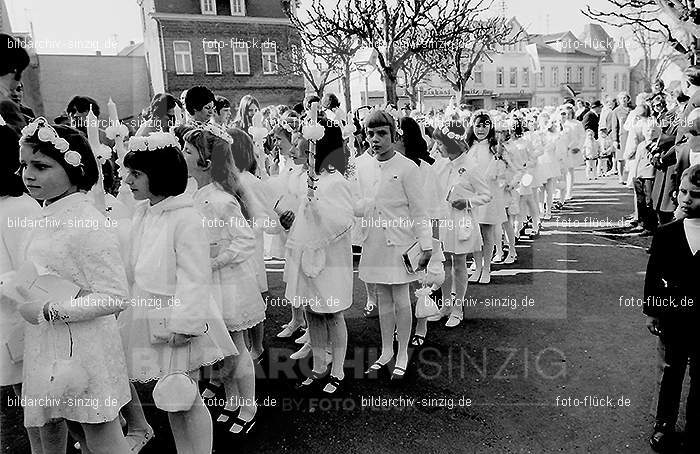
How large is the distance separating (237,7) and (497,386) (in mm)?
27555

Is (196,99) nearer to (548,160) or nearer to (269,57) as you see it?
(548,160)

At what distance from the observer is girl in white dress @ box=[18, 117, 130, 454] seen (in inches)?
92.7

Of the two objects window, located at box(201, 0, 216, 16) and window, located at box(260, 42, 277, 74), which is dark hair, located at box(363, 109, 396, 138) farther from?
window, located at box(201, 0, 216, 16)

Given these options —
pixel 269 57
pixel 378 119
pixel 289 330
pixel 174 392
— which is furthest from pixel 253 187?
pixel 269 57

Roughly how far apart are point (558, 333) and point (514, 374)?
100 cm

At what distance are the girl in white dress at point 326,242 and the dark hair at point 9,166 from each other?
5.67 feet

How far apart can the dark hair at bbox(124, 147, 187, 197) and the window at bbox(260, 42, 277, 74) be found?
2670 cm

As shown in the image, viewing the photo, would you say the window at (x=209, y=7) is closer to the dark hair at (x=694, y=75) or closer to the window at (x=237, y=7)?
the window at (x=237, y=7)

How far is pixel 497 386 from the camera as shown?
411 centimetres

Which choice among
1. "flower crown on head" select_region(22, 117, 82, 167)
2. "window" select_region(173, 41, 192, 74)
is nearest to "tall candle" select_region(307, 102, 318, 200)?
"flower crown on head" select_region(22, 117, 82, 167)

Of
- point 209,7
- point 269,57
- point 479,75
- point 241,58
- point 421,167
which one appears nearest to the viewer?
point 421,167

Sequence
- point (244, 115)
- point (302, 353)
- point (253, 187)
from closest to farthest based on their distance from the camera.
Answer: point (253, 187), point (302, 353), point (244, 115)

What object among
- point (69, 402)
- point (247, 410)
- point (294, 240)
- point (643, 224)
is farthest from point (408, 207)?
point (643, 224)

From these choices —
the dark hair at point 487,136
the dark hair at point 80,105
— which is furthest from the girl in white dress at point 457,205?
the dark hair at point 80,105
